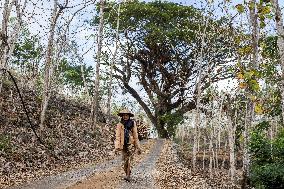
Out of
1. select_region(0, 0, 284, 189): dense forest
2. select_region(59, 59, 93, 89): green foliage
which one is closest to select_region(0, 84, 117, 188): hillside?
select_region(0, 0, 284, 189): dense forest

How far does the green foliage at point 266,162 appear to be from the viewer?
19.6 metres

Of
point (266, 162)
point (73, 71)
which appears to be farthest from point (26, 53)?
point (266, 162)

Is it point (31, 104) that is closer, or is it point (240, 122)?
point (31, 104)

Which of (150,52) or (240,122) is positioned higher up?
(150,52)

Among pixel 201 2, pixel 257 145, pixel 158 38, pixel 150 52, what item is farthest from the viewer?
pixel 150 52

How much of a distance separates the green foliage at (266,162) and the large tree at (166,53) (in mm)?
10960

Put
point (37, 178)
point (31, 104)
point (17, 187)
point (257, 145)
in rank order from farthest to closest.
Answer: point (31, 104), point (257, 145), point (37, 178), point (17, 187)

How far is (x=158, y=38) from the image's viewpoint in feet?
120

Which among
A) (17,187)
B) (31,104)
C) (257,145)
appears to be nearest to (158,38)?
(31,104)

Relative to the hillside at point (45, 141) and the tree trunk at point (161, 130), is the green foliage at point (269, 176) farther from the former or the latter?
the tree trunk at point (161, 130)

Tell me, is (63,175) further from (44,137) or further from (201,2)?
(201,2)

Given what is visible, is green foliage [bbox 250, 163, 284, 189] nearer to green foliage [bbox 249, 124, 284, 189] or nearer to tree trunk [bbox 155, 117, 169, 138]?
green foliage [bbox 249, 124, 284, 189]

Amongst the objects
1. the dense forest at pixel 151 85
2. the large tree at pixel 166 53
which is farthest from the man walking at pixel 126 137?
the large tree at pixel 166 53

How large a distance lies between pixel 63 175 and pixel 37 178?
1119 mm
